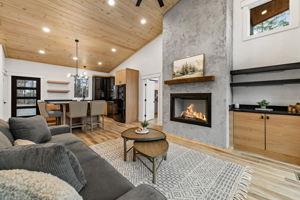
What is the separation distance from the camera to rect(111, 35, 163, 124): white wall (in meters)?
5.74

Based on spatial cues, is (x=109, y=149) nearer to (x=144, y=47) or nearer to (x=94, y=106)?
(x=94, y=106)

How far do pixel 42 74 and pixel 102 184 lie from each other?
296 inches

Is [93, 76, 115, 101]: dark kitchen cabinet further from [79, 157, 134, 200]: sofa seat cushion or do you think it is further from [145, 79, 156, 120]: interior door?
[79, 157, 134, 200]: sofa seat cushion

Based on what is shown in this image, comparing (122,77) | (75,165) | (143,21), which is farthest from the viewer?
(122,77)

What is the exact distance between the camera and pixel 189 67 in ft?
12.8

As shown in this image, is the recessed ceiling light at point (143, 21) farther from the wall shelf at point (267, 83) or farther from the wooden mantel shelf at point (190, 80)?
the wall shelf at point (267, 83)

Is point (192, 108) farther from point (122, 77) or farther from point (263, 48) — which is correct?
point (122, 77)

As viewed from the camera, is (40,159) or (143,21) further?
(143,21)

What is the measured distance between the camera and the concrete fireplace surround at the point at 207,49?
3281 mm

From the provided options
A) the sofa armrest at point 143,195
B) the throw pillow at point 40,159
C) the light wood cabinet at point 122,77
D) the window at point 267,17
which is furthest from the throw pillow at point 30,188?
the light wood cabinet at point 122,77

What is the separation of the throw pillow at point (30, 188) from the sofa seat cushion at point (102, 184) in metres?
0.43

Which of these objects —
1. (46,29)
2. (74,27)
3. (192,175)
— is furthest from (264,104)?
(46,29)

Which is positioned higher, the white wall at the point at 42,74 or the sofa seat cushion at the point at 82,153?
the white wall at the point at 42,74

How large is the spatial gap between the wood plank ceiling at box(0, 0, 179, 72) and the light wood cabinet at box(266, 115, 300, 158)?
3.93 meters
